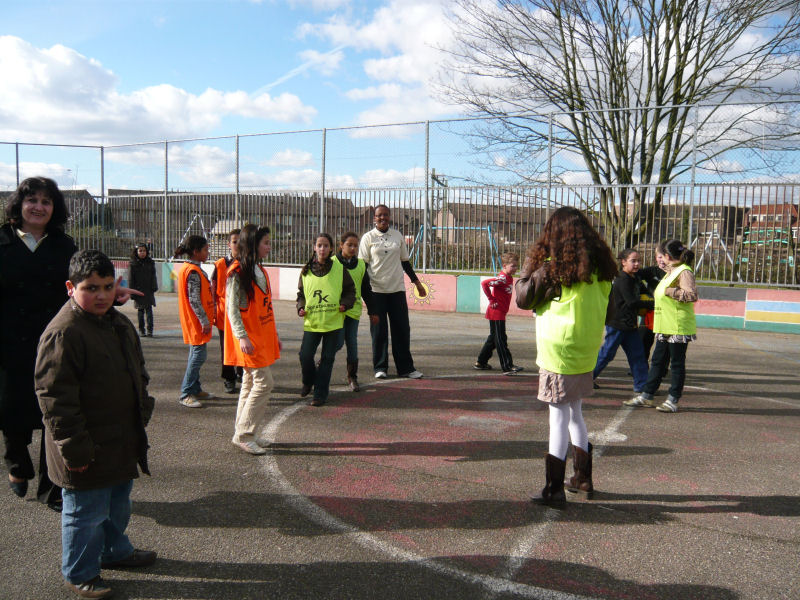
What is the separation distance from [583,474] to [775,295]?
10451 millimetres

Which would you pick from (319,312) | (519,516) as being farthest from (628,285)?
(519,516)

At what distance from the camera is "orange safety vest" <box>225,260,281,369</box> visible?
5.07 m

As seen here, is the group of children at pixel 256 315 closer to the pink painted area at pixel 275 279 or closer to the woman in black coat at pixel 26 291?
the woman in black coat at pixel 26 291

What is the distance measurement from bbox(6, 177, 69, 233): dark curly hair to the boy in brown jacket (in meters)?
1.05

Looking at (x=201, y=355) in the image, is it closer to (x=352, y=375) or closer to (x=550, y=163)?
(x=352, y=375)

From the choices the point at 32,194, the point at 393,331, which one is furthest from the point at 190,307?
the point at 32,194

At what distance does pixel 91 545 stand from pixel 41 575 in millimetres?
484

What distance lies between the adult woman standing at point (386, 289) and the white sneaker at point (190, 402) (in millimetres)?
2307

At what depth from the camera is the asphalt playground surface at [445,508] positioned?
3.17 metres

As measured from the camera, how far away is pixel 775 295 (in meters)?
12.6

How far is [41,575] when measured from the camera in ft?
10.4

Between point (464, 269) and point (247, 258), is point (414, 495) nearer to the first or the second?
point (247, 258)

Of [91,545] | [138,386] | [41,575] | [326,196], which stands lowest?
[41,575]

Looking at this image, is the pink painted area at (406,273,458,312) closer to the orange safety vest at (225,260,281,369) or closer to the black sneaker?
the orange safety vest at (225,260,281,369)
